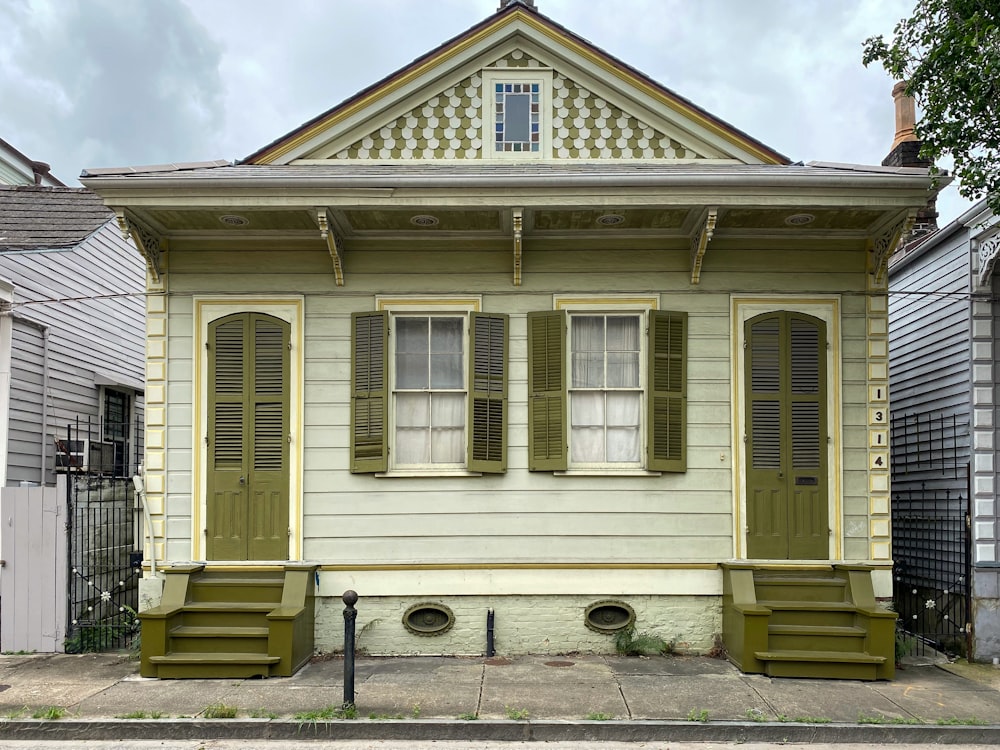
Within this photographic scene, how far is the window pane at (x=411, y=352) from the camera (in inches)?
368

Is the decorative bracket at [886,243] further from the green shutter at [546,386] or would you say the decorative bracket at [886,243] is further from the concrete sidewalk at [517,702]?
the concrete sidewalk at [517,702]

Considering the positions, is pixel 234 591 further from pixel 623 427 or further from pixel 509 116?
pixel 509 116

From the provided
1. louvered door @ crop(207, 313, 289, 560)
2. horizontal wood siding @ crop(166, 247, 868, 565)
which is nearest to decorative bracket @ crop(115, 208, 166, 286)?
horizontal wood siding @ crop(166, 247, 868, 565)

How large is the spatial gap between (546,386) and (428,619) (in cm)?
270

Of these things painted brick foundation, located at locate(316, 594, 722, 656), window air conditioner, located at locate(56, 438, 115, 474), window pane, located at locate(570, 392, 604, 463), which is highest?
window pane, located at locate(570, 392, 604, 463)

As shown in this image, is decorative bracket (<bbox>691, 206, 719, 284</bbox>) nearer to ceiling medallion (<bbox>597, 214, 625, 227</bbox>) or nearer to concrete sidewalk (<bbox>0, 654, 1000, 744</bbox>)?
ceiling medallion (<bbox>597, 214, 625, 227</bbox>)

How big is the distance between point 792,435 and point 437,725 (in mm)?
4772

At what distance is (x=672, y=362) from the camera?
9188 millimetres

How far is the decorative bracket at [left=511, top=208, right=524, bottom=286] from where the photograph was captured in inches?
339

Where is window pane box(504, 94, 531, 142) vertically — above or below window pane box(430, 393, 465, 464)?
above

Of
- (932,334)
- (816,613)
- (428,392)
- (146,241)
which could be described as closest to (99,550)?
(146,241)

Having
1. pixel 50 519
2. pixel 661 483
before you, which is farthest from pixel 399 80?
pixel 50 519

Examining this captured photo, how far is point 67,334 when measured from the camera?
12.0 m

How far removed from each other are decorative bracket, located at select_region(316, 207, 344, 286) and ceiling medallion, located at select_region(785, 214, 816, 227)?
463cm
